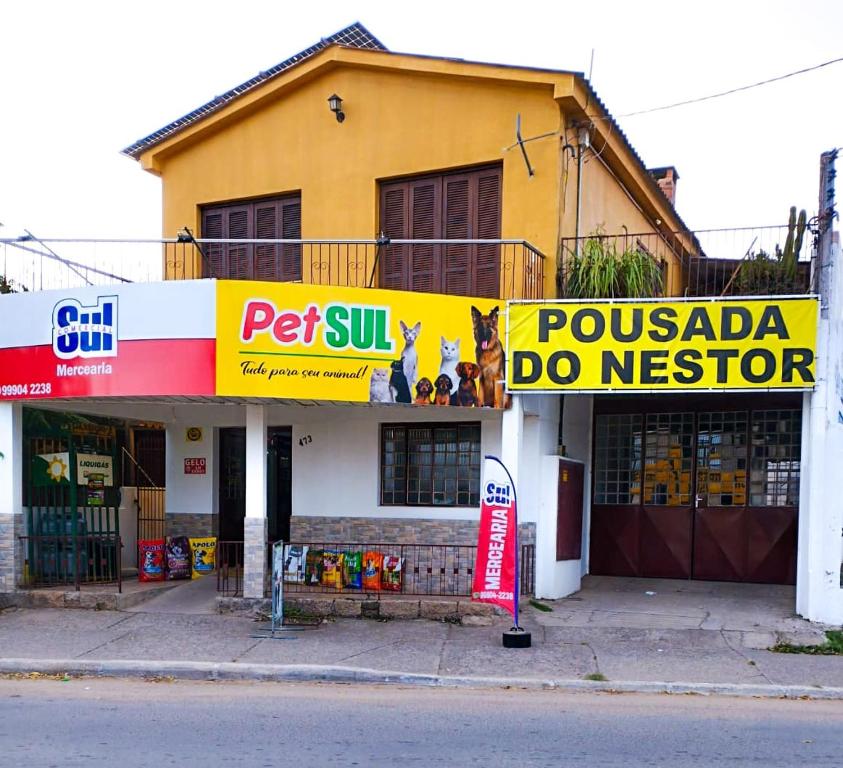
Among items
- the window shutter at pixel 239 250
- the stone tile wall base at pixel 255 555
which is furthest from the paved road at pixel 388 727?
the window shutter at pixel 239 250

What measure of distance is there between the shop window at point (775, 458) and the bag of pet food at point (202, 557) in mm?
8642

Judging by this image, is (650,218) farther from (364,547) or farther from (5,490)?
(5,490)

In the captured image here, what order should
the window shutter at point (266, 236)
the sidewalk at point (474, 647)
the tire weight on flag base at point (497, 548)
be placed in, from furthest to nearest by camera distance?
the window shutter at point (266, 236) → the tire weight on flag base at point (497, 548) → the sidewalk at point (474, 647)

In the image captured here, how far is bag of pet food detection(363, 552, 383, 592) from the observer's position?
1237 centimetres

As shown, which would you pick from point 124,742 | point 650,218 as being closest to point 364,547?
point 124,742

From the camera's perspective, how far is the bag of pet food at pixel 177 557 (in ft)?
45.7

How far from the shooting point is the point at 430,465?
13.1 meters

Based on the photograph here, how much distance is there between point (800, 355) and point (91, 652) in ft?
29.9

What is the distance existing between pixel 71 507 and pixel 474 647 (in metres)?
6.75

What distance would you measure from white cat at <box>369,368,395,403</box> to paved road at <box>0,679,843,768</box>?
380 centimetres

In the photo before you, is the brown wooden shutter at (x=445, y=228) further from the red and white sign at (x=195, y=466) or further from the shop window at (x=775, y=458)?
the shop window at (x=775, y=458)

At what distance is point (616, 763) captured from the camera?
6359 mm

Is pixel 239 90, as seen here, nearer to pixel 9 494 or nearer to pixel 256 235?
pixel 256 235

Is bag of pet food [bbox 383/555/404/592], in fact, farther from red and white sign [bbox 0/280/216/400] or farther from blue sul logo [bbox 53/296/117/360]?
blue sul logo [bbox 53/296/117/360]
